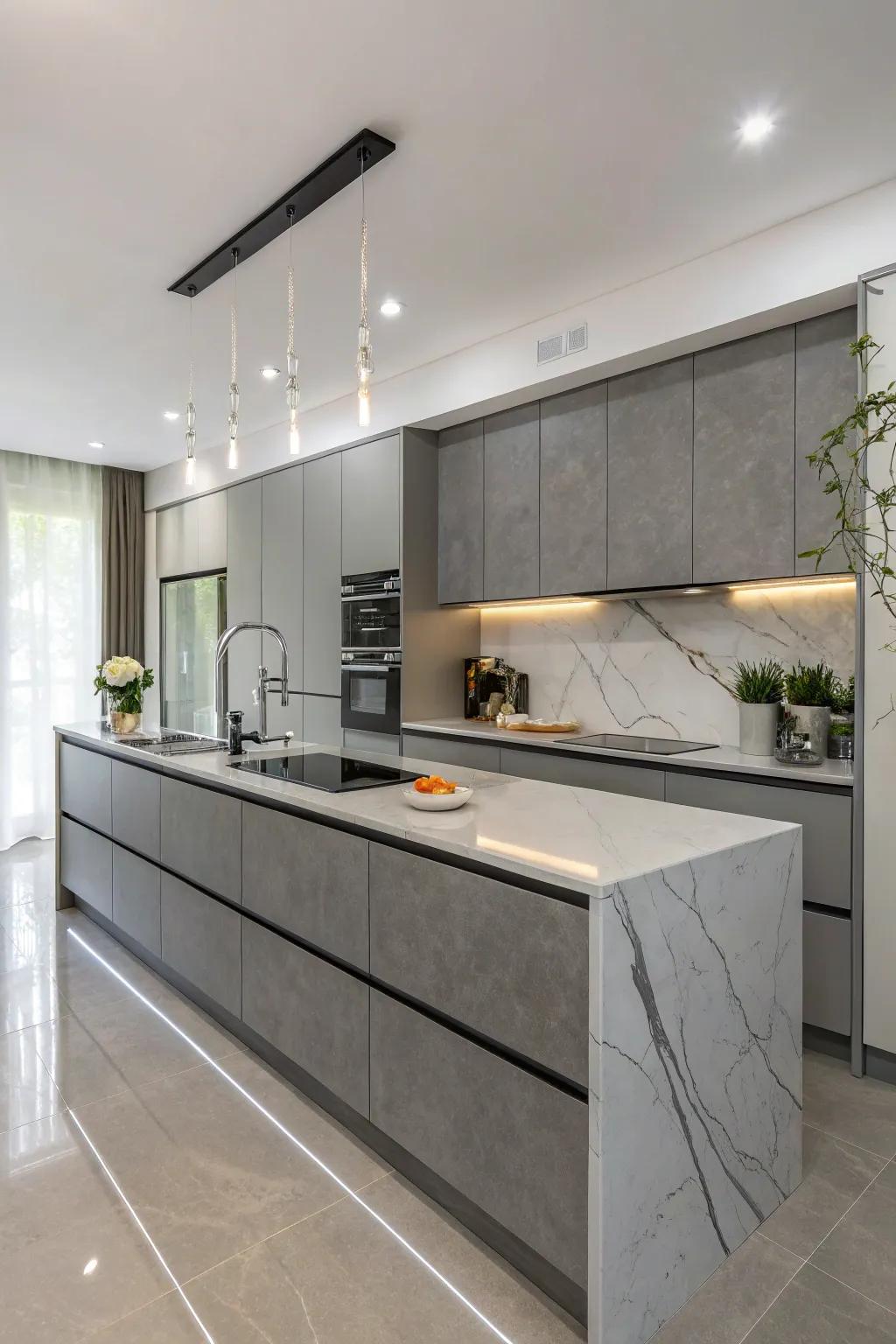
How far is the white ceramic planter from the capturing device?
291 centimetres

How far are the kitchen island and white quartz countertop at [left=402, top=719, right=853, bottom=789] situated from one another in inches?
30.6

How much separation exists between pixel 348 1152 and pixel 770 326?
286 cm

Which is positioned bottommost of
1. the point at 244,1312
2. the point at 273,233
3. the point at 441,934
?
the point at 244,1312

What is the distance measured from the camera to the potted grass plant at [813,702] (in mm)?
2734

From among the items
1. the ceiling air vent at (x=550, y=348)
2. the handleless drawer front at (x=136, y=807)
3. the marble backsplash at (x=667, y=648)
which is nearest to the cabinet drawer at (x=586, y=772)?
the marble backsplash at (x=667, y=648)

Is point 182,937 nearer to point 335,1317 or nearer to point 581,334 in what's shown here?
point 335,1317

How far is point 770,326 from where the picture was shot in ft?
9.16

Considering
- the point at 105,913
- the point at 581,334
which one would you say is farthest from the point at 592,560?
the point at 105,913

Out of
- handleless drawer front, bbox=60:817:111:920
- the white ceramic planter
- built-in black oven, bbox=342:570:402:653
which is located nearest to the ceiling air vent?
built-in black oven, bbox=342:570:402:653

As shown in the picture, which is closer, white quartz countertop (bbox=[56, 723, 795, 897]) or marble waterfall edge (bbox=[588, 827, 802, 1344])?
marble waterfall edge (bbox=[588, 827, 802, 1344])

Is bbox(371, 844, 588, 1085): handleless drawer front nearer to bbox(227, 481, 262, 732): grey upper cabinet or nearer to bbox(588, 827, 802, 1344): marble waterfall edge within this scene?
bbox(588, 827, 802, 1344): marble waterfall edge

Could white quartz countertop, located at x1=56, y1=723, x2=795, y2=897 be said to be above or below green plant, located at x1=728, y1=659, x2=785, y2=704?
below

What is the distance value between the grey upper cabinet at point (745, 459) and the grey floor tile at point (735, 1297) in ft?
6.52

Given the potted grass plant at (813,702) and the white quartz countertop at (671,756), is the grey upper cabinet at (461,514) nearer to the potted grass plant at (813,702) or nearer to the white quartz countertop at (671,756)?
the white quartz countertop at (671,756)
